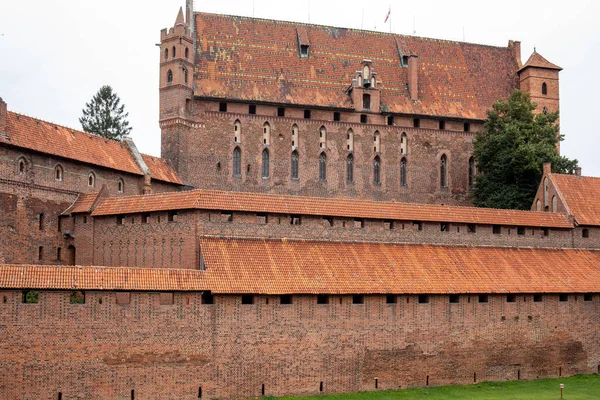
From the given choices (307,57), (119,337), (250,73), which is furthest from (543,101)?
(119,337)

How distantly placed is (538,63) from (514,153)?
10786mm

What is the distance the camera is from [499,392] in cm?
3306

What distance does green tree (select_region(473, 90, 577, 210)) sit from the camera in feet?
159

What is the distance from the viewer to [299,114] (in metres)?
52.3

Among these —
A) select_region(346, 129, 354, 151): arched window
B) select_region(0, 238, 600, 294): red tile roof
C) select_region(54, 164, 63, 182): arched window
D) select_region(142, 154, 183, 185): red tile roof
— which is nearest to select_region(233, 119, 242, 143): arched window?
select_region(142, 154, 183, 185): red tile roof

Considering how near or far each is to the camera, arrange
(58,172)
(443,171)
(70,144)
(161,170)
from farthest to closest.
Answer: (443,171) < (161,170) < (70,144) < (58,172)

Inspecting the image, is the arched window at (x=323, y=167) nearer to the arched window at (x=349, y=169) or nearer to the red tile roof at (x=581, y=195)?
the arched window at (x=349, y=169)

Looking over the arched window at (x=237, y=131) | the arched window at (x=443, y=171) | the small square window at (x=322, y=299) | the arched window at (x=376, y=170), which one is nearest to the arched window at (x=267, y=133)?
the arched window at (x=237, y=131)

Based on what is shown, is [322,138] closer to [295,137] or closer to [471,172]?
[295,137]

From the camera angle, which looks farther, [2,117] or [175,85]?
[175,85]

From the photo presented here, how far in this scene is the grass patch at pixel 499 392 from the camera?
3176 centimetres

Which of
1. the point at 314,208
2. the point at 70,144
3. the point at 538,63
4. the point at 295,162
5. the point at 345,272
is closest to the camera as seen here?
the point at 345,272

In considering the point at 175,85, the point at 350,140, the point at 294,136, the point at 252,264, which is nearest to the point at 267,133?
→ the point at 294,136

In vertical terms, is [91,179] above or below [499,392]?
above
